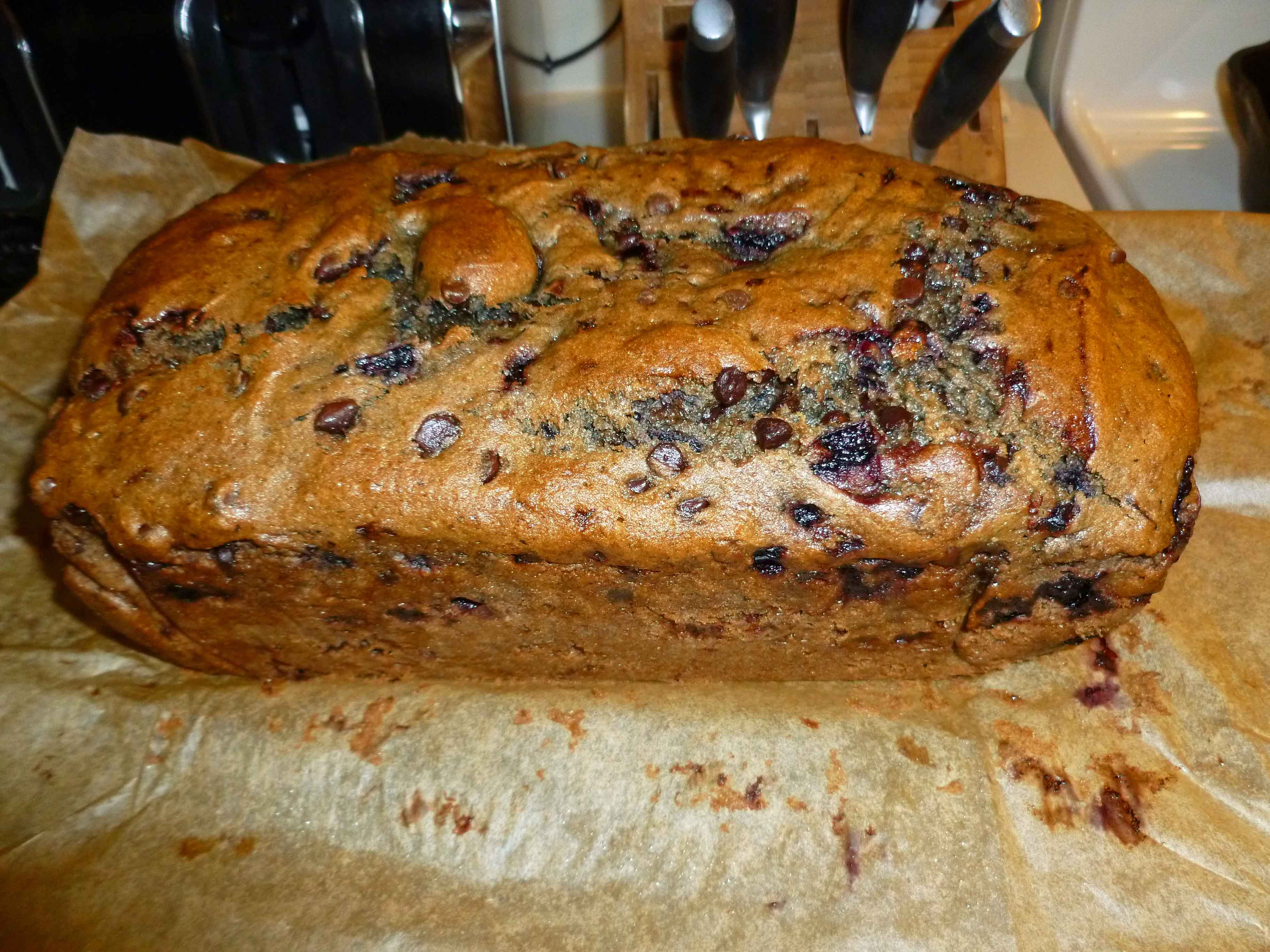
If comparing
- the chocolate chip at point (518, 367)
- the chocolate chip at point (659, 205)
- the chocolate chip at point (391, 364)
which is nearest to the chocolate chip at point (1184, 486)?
the chocolate chip at point (659, 205)

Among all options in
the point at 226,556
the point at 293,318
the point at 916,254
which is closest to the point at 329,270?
the point at 293,318

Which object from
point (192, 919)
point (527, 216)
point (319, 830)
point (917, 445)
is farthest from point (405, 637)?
point (917, 445)

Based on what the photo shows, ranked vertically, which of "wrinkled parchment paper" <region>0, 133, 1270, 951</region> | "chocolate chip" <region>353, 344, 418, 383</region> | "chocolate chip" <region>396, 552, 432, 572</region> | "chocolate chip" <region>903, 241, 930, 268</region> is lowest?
"wrinkled parchment paper" <region>0, 133, 1270, 951</region>

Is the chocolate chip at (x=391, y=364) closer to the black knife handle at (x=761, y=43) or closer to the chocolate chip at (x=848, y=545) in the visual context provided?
the chocolate chip at (x=848, y=545)

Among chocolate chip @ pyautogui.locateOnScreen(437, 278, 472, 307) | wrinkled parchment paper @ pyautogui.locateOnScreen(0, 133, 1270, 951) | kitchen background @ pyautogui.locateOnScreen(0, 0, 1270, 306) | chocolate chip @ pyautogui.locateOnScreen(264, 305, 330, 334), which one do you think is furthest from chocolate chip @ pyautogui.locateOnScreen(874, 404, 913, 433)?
kitchen background @ pyautogui.locateOnScreen(0, 0, 1270, 306)

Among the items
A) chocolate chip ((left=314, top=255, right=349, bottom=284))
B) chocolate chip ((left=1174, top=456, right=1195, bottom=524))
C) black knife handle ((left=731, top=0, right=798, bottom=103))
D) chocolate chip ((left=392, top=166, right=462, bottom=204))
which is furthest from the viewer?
black knife handle ((left=731, top=0, right=798, bottom=103))

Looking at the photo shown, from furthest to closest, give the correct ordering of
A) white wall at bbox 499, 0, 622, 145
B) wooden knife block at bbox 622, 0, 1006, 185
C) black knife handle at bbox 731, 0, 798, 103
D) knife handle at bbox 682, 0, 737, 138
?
1. white wall at bbox 499, 0, 622, 145
2. wooden knife block at bbox 622, 0, 1006, 185
3. black knife handle at bbox 731, 0, 798, 103
4. knife handle at bbox 682, 0, 737, 138

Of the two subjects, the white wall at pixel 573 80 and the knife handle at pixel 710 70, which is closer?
the knife handle at pixel 710 70

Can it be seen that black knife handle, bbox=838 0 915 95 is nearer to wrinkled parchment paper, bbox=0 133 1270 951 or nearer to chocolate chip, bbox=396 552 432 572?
wrinkled parchment paper, bbox=0 133 1270 951
